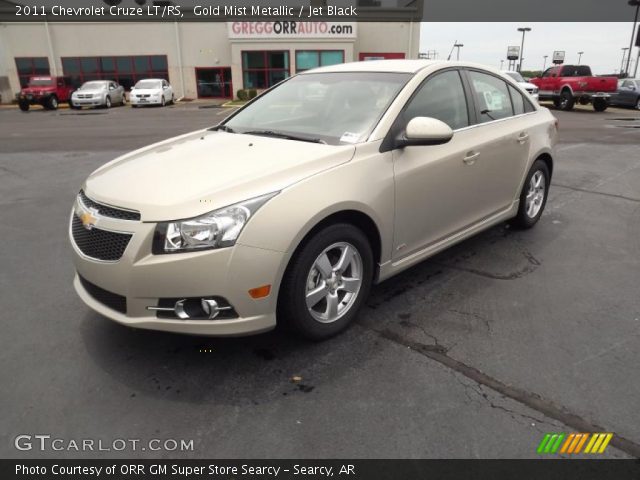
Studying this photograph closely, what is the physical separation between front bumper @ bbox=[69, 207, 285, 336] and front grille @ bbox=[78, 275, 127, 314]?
0.11 ft

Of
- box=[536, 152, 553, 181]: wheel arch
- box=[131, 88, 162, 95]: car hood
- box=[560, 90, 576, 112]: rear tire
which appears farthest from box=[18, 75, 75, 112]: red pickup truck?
box=[536, 152, 553, 181]: wheel arch

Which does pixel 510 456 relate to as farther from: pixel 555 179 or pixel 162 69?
pixel 162 69

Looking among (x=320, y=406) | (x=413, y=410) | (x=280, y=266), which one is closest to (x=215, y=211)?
(x=280, y=266)

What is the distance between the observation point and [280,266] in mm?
2705

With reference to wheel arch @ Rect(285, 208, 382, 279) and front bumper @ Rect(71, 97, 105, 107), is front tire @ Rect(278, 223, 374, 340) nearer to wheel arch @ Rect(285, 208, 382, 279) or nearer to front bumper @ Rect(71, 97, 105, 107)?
wheel arch @ Rect(285, 208, 382, 279)

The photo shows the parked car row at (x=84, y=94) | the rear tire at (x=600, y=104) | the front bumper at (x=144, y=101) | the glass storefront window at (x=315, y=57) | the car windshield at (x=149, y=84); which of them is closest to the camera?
the rear tire at (x=600, y=104)

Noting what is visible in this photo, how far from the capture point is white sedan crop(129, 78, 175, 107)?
27422 mm

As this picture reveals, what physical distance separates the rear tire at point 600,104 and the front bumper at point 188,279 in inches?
932

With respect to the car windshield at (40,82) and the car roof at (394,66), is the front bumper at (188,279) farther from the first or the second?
the car windshield at (40,82)

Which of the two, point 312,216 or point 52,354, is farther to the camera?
point 52,354

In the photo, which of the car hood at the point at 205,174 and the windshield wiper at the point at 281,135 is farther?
the windshield wiper at the point at 281,135

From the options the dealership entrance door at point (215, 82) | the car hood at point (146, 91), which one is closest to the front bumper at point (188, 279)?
the car hood at point (146, 91)

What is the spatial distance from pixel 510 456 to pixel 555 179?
666 cm

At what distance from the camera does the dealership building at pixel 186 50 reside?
3219 cm
